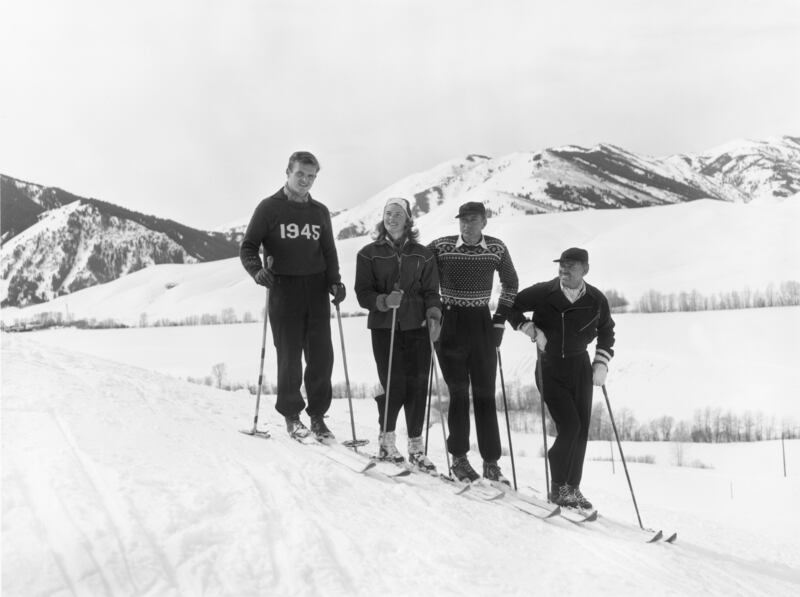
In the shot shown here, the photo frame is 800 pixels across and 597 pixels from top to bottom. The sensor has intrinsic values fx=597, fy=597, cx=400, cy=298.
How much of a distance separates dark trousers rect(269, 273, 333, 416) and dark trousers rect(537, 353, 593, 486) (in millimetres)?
1973

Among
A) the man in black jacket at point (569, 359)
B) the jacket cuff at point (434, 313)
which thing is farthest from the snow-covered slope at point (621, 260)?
the jacket cuff at point (434, 313)

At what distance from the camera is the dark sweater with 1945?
5.25 m

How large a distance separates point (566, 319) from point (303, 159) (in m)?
2.67

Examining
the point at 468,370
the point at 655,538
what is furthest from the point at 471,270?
the point at 655,538

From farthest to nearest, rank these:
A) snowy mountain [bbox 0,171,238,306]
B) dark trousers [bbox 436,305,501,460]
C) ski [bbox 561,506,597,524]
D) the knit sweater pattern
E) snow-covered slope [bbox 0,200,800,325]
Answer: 1. snowy mountain [bbox 0,171,238,306]
2. snow-covered slope [bbox 0,200,800,325]
3. the knit sweater pattern
4. dark trousers [bbox 436,305,501,460]
5. ski [bbox 561,506,597,524]

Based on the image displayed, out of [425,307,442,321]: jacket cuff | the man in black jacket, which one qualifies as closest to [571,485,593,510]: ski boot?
the man in black jacket

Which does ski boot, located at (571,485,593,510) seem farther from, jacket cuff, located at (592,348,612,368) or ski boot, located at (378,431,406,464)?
ski boot, located at (378,431,406,464)

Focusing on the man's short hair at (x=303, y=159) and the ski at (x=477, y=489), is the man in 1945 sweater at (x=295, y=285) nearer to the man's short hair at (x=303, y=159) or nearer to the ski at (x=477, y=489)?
the man's short hair at (x=303, y=159)

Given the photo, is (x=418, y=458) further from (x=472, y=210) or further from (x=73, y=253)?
(x=73, y=253)

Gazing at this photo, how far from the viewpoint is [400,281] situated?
16.6 feet

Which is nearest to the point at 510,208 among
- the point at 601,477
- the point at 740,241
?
the point at 740,241

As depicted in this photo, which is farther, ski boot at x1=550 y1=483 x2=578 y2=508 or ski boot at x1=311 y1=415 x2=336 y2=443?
ski boot at x1=311 y1=415 x2=336 y2=443

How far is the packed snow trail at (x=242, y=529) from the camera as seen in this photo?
251 cm

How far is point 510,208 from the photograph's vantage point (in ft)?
643
